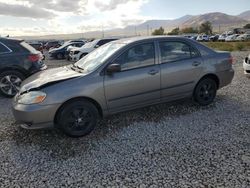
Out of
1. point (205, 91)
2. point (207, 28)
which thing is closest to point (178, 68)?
point (205, 91)

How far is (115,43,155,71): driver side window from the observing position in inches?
186

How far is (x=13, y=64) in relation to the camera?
7.23 m

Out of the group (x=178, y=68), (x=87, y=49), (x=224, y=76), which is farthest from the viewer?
(x=87, y=49)

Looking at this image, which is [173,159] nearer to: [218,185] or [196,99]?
[218,185]

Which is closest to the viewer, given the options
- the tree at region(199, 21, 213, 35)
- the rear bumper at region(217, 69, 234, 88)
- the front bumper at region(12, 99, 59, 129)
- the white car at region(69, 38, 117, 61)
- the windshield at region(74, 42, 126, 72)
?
the front bumper at region(12, 99, 59, 129)

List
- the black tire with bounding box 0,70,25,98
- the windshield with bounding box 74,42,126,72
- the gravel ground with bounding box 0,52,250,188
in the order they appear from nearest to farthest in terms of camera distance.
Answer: the gravel ground with bounding box 0,52,250,188, the windshield with bounding box 74,42,126,72, the black tire with bounding box 0,70,25,98

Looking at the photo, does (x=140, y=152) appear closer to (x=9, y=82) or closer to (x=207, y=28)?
(x=9, y=82)

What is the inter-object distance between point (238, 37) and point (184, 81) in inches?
2135

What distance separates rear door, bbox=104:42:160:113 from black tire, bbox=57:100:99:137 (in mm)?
368

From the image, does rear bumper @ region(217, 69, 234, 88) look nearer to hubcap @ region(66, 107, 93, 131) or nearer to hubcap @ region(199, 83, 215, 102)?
hubcap @ region(199, 83, 215, 102)

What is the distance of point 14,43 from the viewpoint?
292 inches

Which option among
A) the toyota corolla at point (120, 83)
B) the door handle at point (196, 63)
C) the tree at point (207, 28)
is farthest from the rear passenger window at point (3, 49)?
the tree at point (207, 28)

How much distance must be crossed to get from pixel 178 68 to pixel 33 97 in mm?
2777

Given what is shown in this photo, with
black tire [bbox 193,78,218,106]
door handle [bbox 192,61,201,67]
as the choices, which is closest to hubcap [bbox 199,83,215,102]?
black tire [bbox 193,78,218,106]
